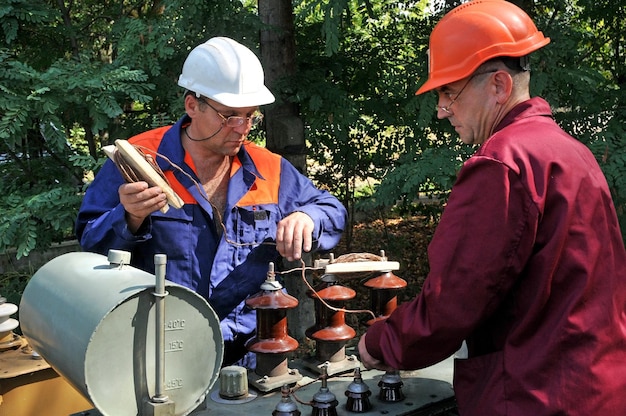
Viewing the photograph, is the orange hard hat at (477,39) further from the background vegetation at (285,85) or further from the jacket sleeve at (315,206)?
the background vegetation at (285,85)

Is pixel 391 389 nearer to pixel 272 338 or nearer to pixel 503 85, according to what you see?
pixel 272 338

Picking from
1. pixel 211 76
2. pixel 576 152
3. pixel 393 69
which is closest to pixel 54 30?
pixel 393 69

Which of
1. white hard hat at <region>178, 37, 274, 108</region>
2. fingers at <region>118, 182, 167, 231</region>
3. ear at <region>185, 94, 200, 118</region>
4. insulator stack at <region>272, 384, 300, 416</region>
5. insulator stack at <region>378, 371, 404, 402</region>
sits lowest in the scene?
insulator stack at <region>378, 371, 404, 402</region>

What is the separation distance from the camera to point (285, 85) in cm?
525

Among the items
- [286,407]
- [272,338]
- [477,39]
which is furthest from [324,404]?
[477,39]

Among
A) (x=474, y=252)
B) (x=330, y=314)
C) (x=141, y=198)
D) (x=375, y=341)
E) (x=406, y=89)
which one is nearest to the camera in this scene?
(x=474, y=252)

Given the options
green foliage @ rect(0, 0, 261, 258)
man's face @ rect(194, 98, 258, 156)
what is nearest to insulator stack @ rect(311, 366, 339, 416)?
man's face @ rect(194, 98, 258, 156)

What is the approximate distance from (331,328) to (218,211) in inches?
26.1

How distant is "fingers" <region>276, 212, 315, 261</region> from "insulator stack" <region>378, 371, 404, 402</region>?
1.90ft

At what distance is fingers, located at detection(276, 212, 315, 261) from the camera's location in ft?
9.24

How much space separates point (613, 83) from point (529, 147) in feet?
12.9

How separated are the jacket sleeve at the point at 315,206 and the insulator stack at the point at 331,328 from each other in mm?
344

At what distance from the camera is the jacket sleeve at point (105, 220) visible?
2.74m

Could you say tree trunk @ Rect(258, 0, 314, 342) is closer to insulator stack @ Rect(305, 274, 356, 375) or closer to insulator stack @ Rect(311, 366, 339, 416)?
insulator stack @ Rect(305, 274, 356, 375)
